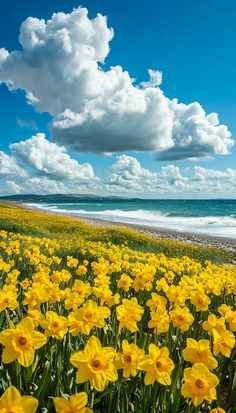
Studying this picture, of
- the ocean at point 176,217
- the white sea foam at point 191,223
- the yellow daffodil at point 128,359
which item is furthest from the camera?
the ocean at point 176,217

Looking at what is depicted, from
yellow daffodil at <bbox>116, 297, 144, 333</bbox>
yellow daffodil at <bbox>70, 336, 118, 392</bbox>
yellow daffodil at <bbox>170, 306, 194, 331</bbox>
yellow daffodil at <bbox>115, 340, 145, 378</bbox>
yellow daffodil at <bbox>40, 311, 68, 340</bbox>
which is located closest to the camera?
yellow daffodil at <bbox>70, 336, 118, 392</bbox>

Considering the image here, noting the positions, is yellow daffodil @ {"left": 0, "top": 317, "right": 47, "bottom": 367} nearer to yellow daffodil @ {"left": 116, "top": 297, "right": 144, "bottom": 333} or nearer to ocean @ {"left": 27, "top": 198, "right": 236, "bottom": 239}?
yellow daffodil @ {"left": 116, "top": 297, "right": 144, "bottom": 333}

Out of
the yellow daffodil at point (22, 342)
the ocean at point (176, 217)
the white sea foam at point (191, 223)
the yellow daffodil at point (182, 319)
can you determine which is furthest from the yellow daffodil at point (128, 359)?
the ocean at point (176, 217)

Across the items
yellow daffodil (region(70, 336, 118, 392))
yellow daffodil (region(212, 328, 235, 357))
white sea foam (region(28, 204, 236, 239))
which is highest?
yellow daffodil (region(70, 336, 118, 392))

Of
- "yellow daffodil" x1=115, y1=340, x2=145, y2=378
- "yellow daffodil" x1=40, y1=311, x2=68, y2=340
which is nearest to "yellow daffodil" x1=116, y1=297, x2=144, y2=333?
"yellow daffodil" x1=40, y1=311, x2=68, y2=340

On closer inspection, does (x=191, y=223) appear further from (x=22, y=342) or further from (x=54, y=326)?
(x=22, y=342)

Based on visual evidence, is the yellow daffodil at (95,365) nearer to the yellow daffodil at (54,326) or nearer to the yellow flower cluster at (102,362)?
the yellow flower cluster at (102,362)

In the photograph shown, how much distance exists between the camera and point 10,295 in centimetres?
265

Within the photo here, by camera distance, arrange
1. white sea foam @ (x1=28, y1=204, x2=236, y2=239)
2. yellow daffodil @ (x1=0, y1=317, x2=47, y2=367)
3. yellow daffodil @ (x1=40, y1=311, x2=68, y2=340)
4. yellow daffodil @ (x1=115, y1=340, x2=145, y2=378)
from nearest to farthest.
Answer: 1. yellow daffodil @ (x1=0, y1=317, x2=47, y2=367)
2. yellow daffodil @ (x1=115, y1=340, x2=145, y2=378)
3. yellow daffodil @ (x1=40, y1=311, x2=68, y2=340)
4. white sea foam @ (x1=28, y1=204, x2=236, y2=239)

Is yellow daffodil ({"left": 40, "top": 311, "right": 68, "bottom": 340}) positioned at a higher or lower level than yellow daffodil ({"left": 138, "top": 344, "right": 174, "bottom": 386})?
higher

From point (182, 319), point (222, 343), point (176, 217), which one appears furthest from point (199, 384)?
point (176, 217)

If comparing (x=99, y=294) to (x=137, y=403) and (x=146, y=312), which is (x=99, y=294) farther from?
(x=146, y=312)

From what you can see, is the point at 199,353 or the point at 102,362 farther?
the point at 199,353

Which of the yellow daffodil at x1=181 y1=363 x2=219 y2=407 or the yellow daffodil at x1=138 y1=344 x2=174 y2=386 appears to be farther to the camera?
the yellow daffodil at x1=138 y1=344 x2=174 y2=386
